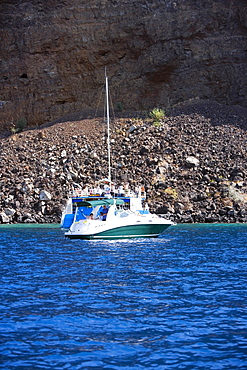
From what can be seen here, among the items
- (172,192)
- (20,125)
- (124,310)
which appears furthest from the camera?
(20,125)

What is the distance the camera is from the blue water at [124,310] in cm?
856

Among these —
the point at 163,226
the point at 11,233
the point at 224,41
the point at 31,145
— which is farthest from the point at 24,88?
the point at 163,226

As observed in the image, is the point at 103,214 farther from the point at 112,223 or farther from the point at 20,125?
the point at 20,125

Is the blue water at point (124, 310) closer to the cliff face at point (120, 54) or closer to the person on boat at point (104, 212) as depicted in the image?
the person on boat at point (104, 212)

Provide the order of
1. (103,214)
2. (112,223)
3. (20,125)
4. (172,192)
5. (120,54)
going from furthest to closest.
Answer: (120,54), (20,125), (172,192), (103,214), (112,223)

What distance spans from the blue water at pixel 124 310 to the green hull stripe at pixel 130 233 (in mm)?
6122

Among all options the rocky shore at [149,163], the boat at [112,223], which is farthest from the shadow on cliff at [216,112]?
the boat at [112,223]

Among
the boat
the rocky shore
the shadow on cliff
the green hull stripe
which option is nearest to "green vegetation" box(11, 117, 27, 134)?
the rocky shore

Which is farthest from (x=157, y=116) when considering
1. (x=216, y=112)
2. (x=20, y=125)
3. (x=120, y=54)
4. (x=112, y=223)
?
(x=112, y=223)

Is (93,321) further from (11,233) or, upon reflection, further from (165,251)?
(11,233)

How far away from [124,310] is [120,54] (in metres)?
48.7

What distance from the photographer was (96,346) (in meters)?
9.05

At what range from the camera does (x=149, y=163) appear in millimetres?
43031

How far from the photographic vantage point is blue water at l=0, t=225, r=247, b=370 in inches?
337
